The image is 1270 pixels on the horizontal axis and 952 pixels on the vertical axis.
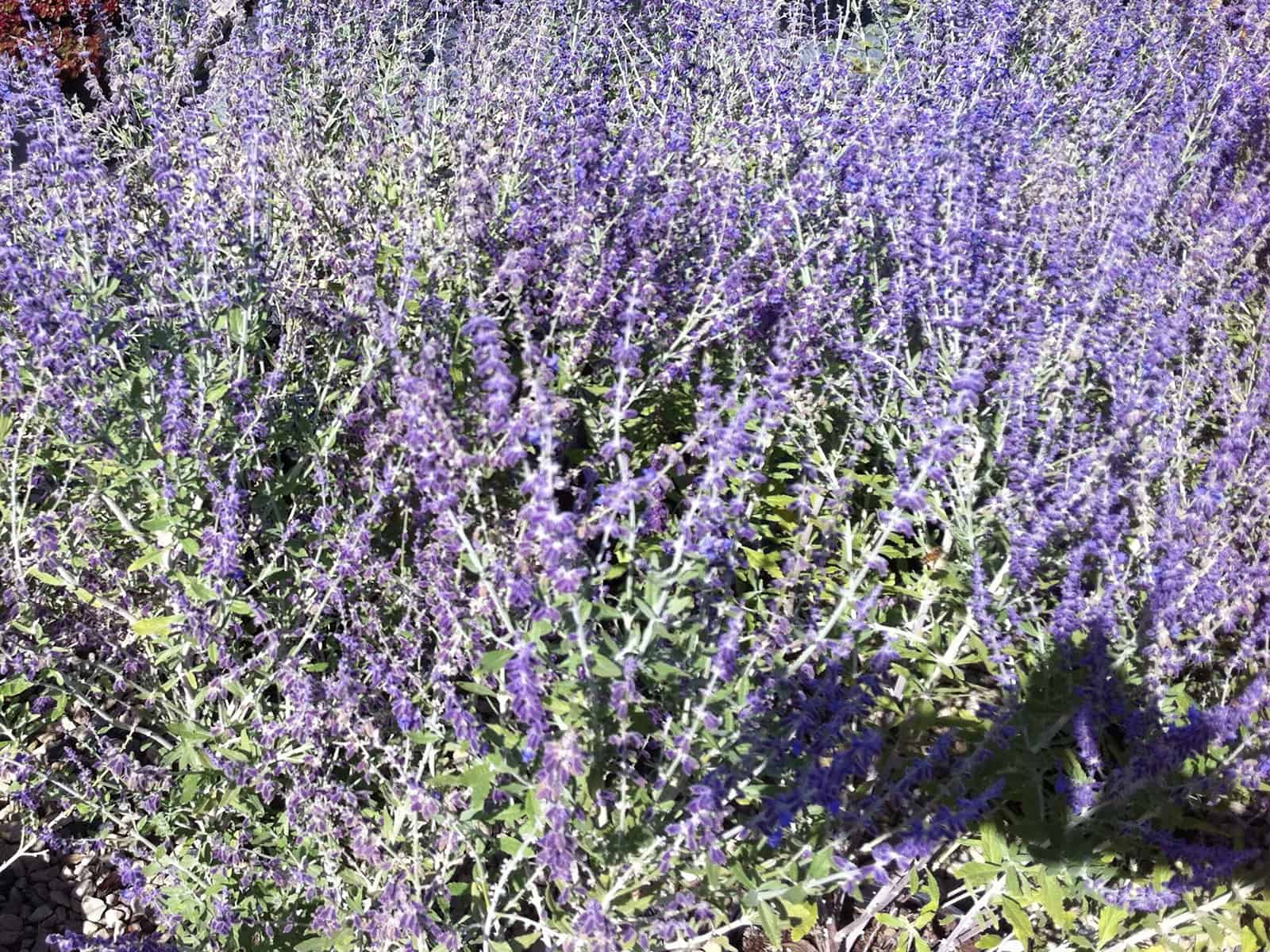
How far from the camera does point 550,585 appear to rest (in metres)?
1.95

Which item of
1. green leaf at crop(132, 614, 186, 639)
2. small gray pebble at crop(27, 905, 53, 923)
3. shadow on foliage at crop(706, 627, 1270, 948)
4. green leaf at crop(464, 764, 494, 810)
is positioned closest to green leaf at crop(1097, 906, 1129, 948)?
shadow on foliage at crop(706, 627, 1270, 948)

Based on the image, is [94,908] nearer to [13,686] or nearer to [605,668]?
[13,686]

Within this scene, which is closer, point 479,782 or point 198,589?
point 479,782

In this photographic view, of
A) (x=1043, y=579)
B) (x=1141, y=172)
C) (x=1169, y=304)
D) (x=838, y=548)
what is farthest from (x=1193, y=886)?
(x=1141, y=172)

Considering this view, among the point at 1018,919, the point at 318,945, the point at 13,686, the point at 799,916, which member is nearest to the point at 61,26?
the point at 13,686

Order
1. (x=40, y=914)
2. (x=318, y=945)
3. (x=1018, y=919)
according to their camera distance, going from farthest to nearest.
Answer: (x=40, y=914), (x=1018, y=919), (x=318, y=945)

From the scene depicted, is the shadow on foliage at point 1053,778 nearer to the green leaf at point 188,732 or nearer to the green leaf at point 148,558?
the green leaf at point 188,732

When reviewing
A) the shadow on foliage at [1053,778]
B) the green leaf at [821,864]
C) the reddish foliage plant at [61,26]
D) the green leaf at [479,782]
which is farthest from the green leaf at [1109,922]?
the reddish foliage plant at [61,26]

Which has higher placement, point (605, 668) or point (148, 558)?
point (605, 668)

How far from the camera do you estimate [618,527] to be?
6.61 ft

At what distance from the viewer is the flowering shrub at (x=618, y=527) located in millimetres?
2154

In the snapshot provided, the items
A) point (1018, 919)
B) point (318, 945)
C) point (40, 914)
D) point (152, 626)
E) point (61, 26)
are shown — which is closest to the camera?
point (318, 945)

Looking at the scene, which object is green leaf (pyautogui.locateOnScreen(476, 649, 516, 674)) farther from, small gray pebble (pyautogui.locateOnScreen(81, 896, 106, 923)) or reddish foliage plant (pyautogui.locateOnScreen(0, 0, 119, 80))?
reddish foliage plant (pyautogui.locateOnScreen(0, 0, 119, 80))

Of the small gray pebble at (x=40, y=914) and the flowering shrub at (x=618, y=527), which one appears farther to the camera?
the small gray pebble at (x=40, y=914)
